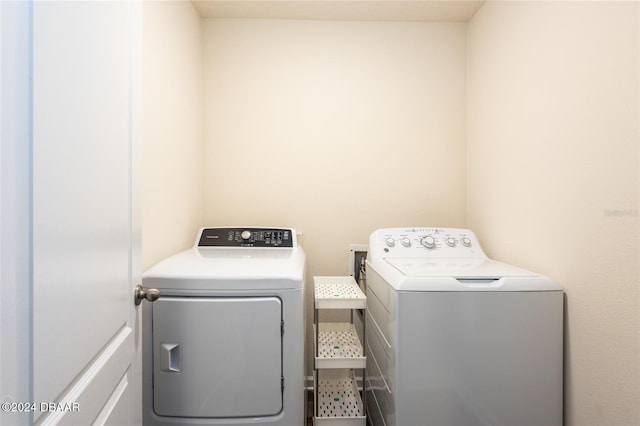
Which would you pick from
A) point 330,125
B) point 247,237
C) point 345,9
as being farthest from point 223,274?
point 345,9

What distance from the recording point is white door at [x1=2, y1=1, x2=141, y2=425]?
19.2 inches

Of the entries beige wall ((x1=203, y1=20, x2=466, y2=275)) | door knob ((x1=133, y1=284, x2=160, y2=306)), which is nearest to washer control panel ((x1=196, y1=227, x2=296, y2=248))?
beige wall ((x1=203, y1=20, x2=466, y2=275))

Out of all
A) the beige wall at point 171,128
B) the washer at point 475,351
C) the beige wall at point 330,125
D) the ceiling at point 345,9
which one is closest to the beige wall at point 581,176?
the washer at point 475,351

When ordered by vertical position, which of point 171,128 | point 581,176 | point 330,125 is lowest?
point 581,176

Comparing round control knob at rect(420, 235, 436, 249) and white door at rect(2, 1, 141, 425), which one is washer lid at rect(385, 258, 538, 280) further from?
white door at rect(2, 1, 141, 425)

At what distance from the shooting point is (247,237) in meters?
1.80

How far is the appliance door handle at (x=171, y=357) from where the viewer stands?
117cm

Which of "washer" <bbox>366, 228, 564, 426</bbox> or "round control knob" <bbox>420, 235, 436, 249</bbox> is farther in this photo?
"round control knob" <bbox>420, 235, 436, 249</bbox>

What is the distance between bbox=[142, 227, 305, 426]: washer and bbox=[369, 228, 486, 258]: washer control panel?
70 cm

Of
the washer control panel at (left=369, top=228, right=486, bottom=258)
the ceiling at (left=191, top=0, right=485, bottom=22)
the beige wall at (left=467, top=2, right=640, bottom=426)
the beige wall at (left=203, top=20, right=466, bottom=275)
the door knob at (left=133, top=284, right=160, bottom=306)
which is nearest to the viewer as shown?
the door knob at (left=133, top=284, right=160, bottom=306)

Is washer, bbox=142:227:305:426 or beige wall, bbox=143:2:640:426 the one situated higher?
beige wall, bbox=143:2:640:426

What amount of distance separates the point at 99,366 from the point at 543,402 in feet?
5.02

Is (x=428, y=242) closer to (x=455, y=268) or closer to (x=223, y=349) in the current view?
(x=455, y=268)

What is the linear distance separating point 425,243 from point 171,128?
153 cm
